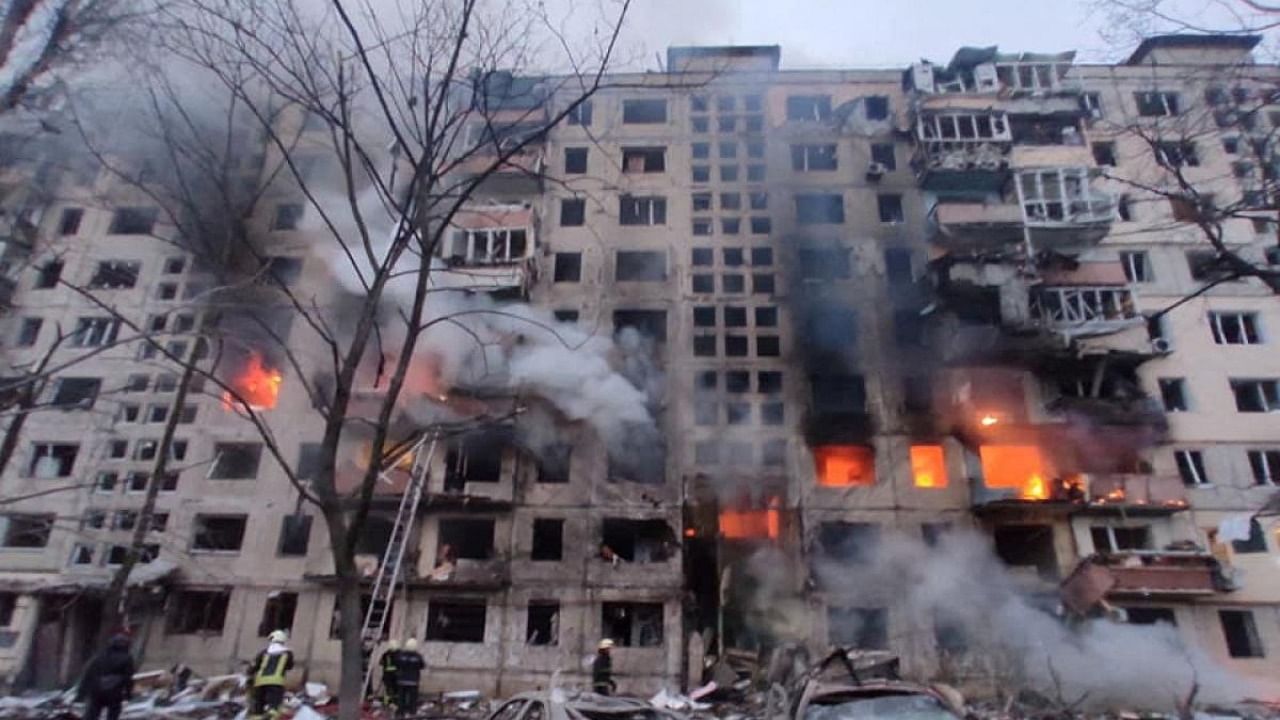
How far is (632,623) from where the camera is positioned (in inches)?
1045

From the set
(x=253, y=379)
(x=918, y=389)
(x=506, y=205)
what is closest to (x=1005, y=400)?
(x=918, y=389)

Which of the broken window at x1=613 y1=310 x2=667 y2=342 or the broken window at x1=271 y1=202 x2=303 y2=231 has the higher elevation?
the broken window at x1=271 y1=202 x2=303 y2=231

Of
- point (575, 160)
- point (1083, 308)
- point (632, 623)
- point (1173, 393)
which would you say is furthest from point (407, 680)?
point (1173, 393)

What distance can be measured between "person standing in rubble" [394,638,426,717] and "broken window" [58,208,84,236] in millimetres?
27337

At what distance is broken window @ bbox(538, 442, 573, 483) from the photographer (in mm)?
29000

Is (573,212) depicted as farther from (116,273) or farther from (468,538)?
(116,273)

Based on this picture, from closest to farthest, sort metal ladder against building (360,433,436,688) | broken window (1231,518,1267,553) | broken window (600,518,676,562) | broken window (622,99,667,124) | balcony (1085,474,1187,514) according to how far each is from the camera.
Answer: metal ladder against building (360,433,436,688) → balcony (1085,474,1187,514) → broken window (1231,518,1267,553) → broken window (600,518,676,562) → broken window (622,99,667,124)

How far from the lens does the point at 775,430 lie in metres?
29.4

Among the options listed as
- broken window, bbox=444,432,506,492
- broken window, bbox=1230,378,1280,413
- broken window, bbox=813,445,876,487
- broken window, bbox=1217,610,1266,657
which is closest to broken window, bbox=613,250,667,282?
broken window, bbox=444,432,506,492

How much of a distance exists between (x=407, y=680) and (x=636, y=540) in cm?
1115

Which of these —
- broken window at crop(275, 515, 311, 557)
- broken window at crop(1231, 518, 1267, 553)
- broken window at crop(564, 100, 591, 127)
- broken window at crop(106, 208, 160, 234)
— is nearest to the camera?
broken window at crop(1231, 518, 1267, 553)

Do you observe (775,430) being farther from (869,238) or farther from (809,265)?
(869,238)

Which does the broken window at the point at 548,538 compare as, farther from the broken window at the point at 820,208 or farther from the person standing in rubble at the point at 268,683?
the broken window at the point at 820,208

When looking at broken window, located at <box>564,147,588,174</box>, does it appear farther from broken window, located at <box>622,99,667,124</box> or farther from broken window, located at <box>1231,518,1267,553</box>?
broken window, located at <box>1231,518,1267,553</box>
